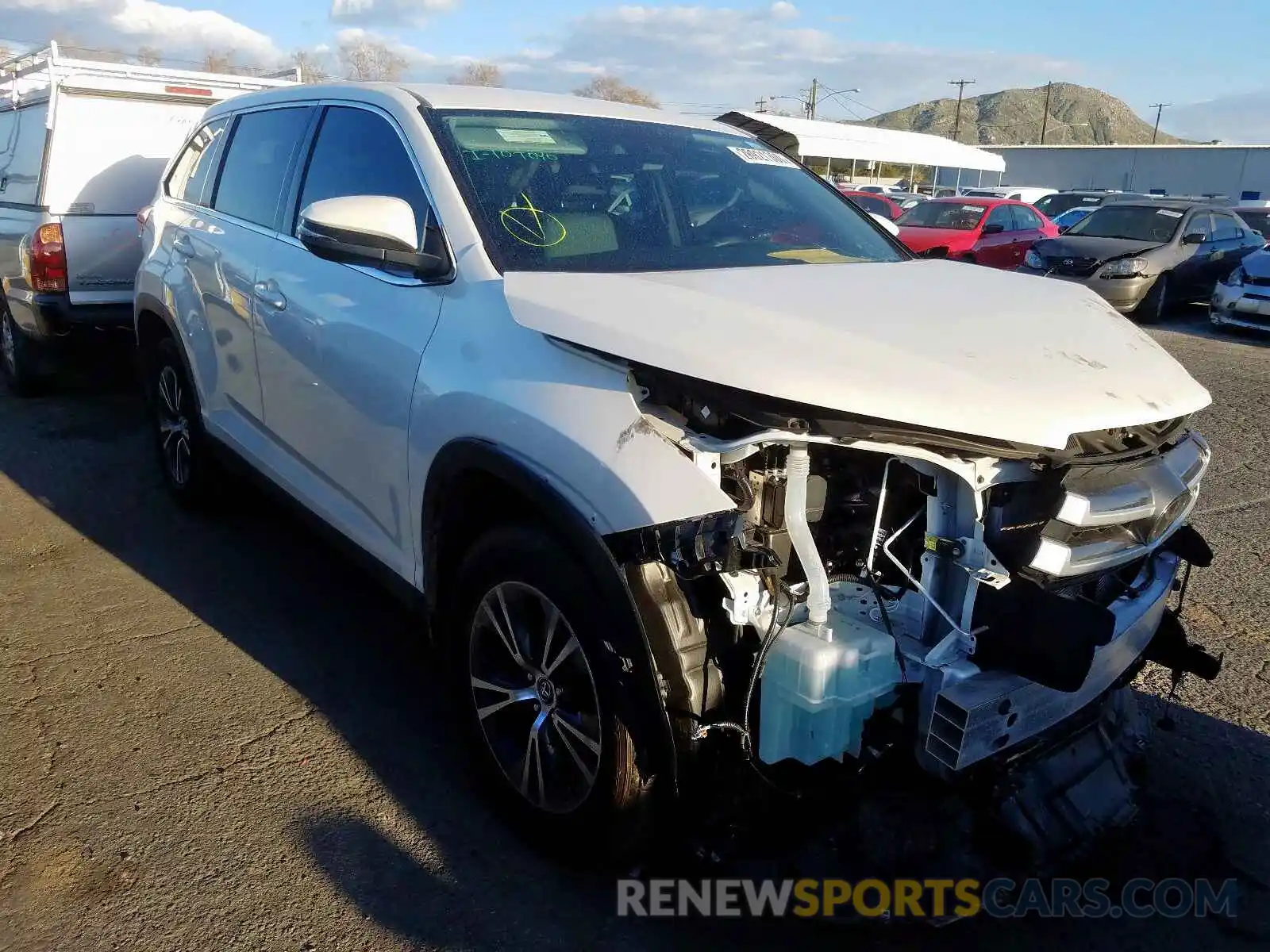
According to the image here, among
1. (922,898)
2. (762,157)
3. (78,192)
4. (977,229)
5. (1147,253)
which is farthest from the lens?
(977,229)

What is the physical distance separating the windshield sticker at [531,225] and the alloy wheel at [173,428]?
2.71 m

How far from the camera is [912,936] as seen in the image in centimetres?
251

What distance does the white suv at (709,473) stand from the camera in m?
2.12

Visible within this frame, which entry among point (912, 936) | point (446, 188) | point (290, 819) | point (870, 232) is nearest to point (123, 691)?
point (290, 819)

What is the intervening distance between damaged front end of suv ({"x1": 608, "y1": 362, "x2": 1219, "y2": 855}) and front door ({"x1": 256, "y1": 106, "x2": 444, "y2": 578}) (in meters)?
0.98

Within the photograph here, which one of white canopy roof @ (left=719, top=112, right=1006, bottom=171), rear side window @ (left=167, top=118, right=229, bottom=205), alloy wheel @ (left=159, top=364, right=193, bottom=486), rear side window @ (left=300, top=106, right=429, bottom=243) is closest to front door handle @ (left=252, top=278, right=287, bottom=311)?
rear side window @ (left=300, top=106, right=429, bottom=243)

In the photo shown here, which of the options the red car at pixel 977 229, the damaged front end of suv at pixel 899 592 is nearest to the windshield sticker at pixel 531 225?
the damaged front end of suv at pixel 899 592

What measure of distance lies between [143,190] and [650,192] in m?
5.45

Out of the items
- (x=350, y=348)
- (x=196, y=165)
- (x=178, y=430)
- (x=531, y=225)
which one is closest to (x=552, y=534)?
(x=531, y=225)

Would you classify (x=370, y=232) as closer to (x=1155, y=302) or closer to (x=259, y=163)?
(x=259, y=163)

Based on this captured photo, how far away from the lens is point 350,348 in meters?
3.10

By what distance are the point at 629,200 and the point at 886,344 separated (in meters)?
1.27

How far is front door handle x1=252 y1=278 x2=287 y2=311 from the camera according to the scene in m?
3.54

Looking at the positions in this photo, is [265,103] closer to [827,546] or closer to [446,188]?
[446,188]
